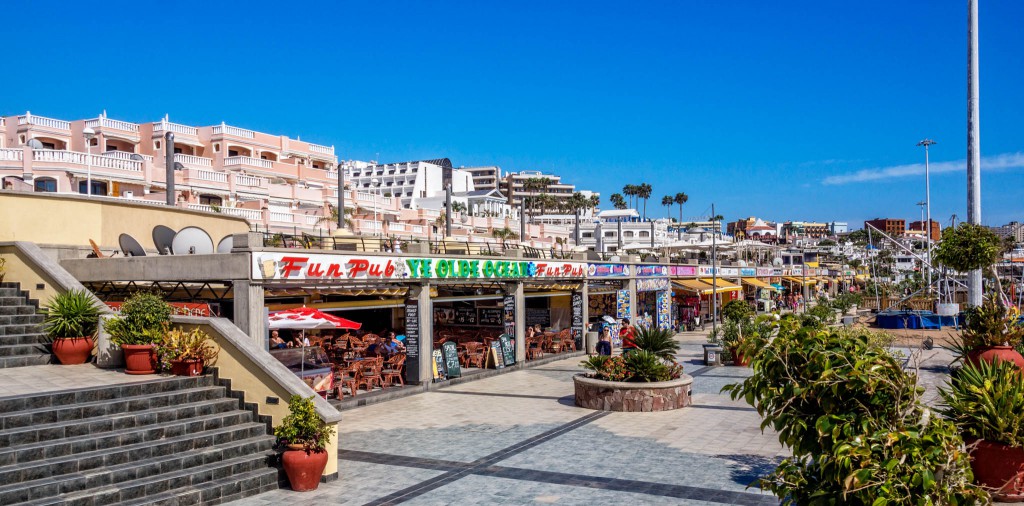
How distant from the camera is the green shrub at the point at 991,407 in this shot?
772 cm

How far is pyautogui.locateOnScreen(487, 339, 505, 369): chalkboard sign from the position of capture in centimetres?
2253

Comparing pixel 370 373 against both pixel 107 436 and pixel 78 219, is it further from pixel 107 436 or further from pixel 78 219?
pixel 107 436

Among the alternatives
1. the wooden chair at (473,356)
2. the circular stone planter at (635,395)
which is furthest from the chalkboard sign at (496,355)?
the circular stone planter at (635,395)

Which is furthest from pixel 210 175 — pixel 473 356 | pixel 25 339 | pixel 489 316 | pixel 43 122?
pixel 25 339

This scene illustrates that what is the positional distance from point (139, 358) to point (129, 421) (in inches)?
72.3

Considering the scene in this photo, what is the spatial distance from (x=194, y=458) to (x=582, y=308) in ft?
62.9

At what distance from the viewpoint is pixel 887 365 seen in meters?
5.86

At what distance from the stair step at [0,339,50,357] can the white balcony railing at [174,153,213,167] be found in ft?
114

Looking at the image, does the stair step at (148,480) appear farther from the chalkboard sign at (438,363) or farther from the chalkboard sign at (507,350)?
the chalkboard sign at (507,350)

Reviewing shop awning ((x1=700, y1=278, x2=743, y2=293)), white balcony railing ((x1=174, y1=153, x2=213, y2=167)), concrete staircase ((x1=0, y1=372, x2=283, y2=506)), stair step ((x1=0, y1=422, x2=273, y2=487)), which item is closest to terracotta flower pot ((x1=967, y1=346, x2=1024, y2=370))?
concrete staircase ((x1=0, y1=372, x2=283, y2=506))

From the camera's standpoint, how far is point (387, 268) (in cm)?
1769

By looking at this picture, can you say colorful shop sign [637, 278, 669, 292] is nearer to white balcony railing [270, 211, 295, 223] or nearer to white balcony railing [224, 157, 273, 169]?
white balcony railing [270, 211, 295, 223]

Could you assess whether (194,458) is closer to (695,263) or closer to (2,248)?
(2,248)

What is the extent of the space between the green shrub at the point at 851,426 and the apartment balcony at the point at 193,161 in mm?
45151
